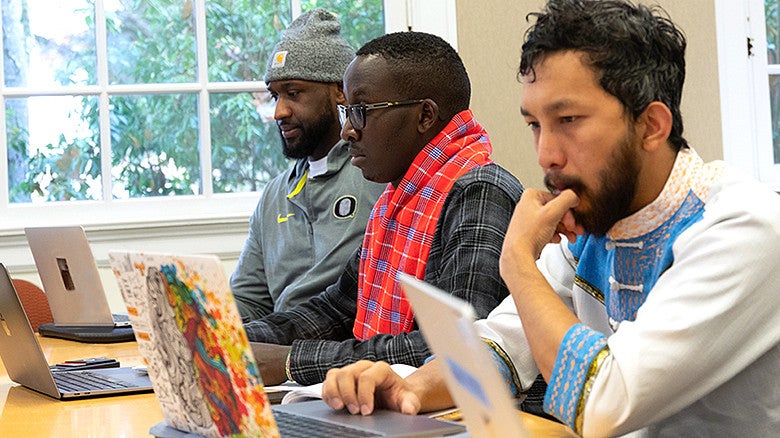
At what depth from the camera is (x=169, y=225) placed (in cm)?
→ 367

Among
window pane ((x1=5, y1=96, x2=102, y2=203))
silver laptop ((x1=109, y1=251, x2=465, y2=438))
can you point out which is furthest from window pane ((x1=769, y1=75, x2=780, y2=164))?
silver laptop ((x1=109, y1=251, x2=465, y2=438))

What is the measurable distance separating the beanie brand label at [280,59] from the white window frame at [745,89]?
1645 mm

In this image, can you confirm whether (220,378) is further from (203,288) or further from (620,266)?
(620,266)

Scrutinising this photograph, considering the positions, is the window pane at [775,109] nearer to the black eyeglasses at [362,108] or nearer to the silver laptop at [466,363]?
the black eyeglasses at [362,108]

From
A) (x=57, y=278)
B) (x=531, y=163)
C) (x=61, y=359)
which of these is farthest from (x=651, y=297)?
(x=531, y=163)

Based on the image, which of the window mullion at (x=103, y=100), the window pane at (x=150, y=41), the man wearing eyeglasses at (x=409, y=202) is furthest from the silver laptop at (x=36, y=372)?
the window pane at (x=150, y=41)

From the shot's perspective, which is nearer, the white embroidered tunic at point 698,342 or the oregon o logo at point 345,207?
the white embroidered tunic at point 698,342

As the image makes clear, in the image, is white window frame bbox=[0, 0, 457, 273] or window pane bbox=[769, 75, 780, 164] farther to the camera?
window pane bbox=[769, 75, 780, 164]

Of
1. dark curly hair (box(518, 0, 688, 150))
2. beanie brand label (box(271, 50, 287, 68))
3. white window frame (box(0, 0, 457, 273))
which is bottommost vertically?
white window frame (box(0, 0, 457, 273))

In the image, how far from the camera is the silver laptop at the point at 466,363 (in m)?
0.72

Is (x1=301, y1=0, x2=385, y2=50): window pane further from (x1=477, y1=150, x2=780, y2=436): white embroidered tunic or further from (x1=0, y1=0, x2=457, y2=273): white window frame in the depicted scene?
(x1=477, y1=150, x2=780, y2=436): white embroidered tunic

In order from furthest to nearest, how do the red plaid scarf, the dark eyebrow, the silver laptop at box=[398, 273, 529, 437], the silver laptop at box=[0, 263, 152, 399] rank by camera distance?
the red plaid scarf, the silver laptop at box=[0, 263, 152, 399], the dark eyebrow, the silver laptop at box=[398, 273, 529, 437]

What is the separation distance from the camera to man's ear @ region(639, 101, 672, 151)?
1398 mm

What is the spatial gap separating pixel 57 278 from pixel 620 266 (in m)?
1.62
